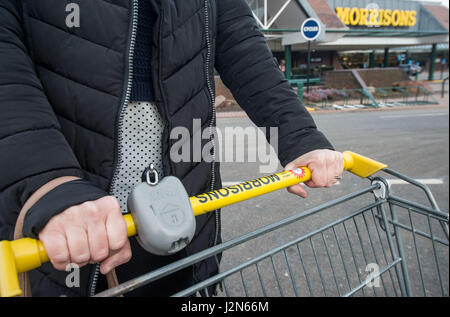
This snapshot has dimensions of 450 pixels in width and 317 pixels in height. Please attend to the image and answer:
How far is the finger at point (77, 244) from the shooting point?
0.63m

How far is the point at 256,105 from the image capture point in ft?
4.34

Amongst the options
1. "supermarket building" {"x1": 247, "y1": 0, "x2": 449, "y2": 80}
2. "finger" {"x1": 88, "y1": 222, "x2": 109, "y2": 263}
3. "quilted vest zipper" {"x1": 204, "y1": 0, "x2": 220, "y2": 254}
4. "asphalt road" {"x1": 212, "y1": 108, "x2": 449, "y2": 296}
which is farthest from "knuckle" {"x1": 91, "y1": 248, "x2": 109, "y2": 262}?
"supermarket building" {"x1": 247, "y1": 0, "x2": 449, "y2": 80}

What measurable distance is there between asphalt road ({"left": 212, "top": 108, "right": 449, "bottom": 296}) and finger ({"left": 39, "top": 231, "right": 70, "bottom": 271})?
2.08ft

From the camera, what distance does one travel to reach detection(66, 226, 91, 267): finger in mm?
627

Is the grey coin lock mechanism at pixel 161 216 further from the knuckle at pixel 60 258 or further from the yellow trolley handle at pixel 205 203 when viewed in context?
the knuckle at pixel 60 258

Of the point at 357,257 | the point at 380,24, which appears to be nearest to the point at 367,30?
the point at 380,24

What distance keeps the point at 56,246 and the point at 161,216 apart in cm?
22

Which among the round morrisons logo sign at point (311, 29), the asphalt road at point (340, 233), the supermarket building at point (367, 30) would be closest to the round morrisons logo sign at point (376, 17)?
the supermarket building at point (367, 30)

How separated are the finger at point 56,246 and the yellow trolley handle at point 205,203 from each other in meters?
→ 0.03

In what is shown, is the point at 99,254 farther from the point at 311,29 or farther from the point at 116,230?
the point at 311,29

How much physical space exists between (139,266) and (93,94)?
26.2 inches

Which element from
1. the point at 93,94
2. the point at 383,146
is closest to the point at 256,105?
the point at 93,94

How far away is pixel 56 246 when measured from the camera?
63 centimetres
